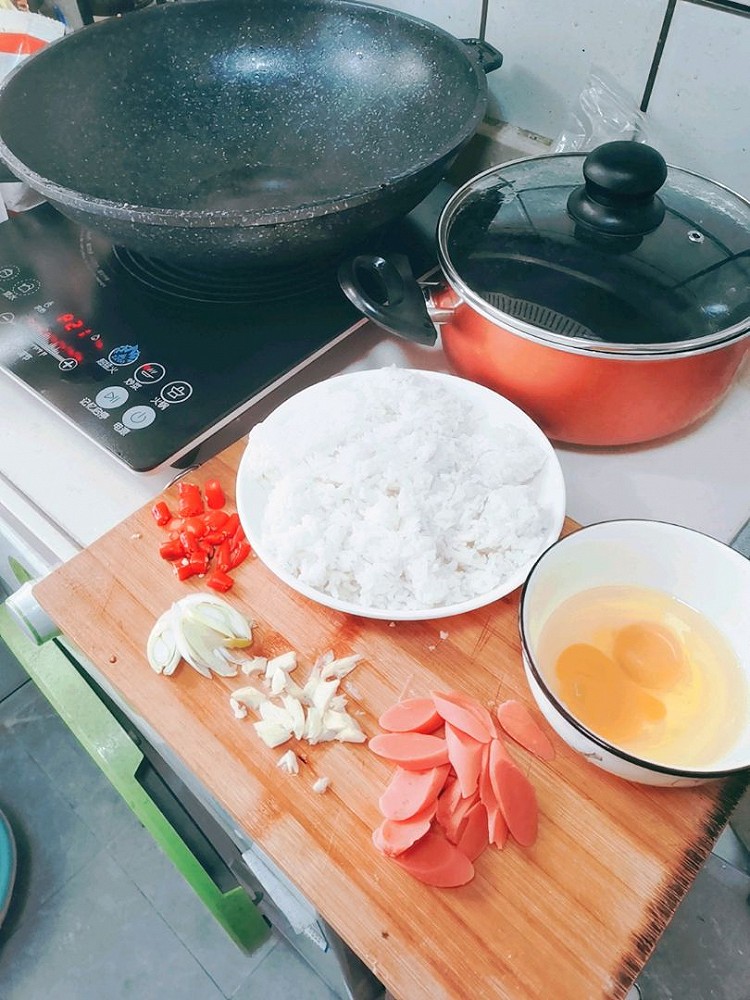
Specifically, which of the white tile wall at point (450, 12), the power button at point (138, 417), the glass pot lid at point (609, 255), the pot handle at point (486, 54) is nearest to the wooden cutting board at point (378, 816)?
the power button at point (138, 417)

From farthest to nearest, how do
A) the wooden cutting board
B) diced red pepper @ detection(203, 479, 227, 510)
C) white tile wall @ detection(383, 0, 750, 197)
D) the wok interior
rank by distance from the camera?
the wok interior, white tile wall @ detection(383, 0, 750, 197), diced red pepper @ detection(203, 479, 227, 510), the wooden cutting board

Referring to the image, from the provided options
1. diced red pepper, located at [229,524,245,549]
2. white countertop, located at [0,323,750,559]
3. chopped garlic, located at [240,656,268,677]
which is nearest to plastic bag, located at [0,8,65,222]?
white countertop, located at [0,323,750,559]

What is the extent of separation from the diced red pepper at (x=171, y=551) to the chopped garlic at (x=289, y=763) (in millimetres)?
194

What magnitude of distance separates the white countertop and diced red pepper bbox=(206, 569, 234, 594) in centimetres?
12

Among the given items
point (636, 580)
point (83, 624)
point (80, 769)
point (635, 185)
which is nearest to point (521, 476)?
point (636, 580)

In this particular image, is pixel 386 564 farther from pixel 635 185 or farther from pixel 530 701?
pixel 635 185

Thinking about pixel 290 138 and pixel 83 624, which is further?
pixel 290 138

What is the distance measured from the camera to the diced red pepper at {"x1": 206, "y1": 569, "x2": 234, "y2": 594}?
0.61 meters

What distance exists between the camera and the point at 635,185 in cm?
65

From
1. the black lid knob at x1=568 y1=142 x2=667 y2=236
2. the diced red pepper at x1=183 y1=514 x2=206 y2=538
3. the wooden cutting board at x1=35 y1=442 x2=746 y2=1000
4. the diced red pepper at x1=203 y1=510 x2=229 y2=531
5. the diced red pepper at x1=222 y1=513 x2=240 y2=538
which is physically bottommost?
the wooden cutting board at x1=35 y1=442 x2=746 y2=1000

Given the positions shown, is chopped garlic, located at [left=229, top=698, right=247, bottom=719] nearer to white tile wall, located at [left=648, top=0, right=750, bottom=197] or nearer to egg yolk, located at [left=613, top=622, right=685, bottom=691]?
egg yolk, located at [left=613, top=622, right=685, bottom=691]

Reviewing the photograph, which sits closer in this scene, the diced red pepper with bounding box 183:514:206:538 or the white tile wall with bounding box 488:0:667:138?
the diced red pepper with bounding box 183:514:206:538

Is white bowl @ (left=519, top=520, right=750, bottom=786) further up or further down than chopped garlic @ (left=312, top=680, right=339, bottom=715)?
further up

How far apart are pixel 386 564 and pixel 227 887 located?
23.4 inches
